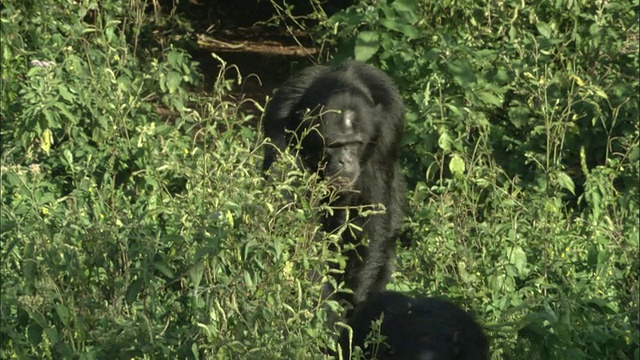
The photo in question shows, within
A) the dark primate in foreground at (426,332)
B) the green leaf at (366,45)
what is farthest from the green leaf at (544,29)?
the dark primate in foreground at (426,332)

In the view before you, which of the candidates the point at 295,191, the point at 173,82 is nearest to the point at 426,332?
the point at 295,191

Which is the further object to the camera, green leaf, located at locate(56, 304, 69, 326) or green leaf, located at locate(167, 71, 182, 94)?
green leaf, located at locate(167, 71, 182, 94)

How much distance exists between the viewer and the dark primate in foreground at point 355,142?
7633 mm

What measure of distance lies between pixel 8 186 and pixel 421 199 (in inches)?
97.1

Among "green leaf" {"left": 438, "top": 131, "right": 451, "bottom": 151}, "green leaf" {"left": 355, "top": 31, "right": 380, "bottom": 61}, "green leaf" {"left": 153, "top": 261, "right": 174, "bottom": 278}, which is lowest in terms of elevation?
"green leaf" {"left": 438, "top": 131, "right": 451, "bottom": 151}

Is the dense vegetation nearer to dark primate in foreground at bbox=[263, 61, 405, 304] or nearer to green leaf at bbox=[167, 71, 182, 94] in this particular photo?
green leaf at bbox=[167, 71, 182, 94]

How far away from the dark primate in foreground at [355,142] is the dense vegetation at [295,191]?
Answer: 0.65 ft

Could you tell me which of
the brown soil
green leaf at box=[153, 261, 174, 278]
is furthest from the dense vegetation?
the brown soil

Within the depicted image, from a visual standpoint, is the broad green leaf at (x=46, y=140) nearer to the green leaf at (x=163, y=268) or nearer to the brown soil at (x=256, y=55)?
the green leaf at (x=163, y=268)

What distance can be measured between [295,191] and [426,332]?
0.75 metres

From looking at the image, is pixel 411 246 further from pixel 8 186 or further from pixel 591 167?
pixel 8 186

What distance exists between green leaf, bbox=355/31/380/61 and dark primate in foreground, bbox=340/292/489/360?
353 centimetres

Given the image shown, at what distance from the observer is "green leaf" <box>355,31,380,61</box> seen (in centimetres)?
887

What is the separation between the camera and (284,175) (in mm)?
5859
